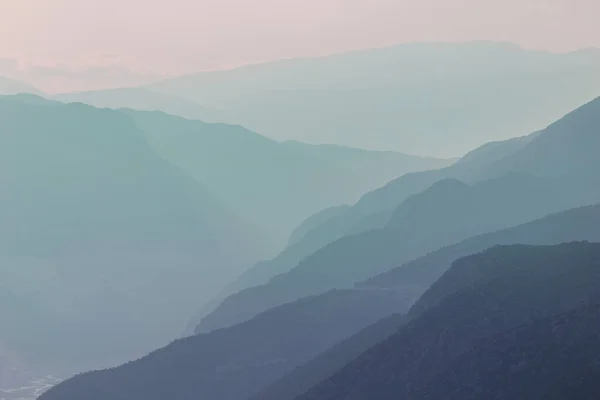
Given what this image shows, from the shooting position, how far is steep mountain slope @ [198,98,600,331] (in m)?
132

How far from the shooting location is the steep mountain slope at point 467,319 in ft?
196

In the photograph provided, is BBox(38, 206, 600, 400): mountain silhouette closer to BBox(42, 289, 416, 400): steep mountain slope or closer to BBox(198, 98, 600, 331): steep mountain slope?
BBox(42, 289, 416, 400): steep mountain slope

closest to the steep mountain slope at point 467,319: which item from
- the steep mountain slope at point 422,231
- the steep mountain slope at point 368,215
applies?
the steep mountain slope at point 422,231

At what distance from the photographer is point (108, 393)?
8800cm

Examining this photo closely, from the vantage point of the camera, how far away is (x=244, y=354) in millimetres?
95125

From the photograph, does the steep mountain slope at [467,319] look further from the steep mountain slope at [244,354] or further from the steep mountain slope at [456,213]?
the steep mountain slope at [456,213]

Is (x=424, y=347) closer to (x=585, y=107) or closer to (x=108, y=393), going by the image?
(x=108, y=393)

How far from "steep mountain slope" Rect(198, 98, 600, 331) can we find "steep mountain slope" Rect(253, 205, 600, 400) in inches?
828

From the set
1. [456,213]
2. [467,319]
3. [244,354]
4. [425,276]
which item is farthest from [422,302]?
[456,213]

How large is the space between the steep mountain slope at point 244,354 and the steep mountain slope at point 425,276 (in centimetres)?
841

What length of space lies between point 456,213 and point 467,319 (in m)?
77.4

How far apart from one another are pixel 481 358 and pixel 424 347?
946 centimetres

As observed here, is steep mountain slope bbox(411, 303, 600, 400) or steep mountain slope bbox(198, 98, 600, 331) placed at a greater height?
steep mountain slope bbox(198, 98, 600, 331)

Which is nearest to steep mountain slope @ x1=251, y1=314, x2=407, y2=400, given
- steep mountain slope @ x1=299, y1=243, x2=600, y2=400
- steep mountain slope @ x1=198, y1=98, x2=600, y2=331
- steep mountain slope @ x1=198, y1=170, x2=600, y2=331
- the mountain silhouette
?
the mountain silhouette
